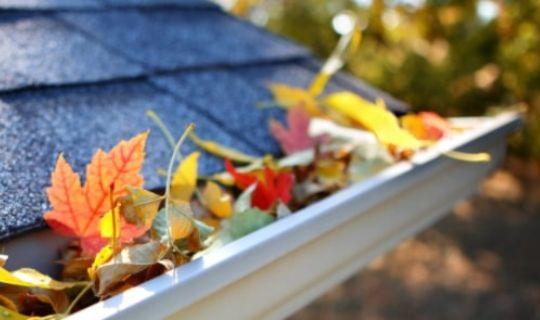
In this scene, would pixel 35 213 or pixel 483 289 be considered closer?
pixel 35 213

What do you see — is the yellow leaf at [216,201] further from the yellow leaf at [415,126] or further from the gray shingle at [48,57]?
the yellow leaf at [415,126]

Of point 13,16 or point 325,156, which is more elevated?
point 13,16

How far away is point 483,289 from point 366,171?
316 cm

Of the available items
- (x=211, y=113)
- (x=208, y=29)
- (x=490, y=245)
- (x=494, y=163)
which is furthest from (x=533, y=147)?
(x=211, y=113)

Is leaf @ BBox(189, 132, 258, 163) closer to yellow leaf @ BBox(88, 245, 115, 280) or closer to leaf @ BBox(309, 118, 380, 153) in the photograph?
leaf @ BBox(309, 118, 380, 153)

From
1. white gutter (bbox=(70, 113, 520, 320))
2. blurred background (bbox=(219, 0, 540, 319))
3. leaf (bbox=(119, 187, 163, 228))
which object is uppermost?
leaf (bbox=(119, 187, 163, 228))

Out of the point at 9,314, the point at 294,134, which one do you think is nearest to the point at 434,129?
the point at 294,134

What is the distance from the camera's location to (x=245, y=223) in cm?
76

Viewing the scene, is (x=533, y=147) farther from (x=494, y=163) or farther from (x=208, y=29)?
(x=208, y=29)

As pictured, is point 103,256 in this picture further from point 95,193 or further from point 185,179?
point 185,179

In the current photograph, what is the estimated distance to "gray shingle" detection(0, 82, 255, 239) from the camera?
0.67 meters

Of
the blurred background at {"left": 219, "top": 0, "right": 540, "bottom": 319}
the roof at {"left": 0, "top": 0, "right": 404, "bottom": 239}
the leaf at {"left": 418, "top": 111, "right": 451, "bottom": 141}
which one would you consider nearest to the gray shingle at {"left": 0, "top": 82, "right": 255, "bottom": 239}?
the roof at {"left": 0, "top": 0, "right": 404, "bottom": 239}

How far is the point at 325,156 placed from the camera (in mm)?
1041

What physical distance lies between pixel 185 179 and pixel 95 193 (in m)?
0.15
